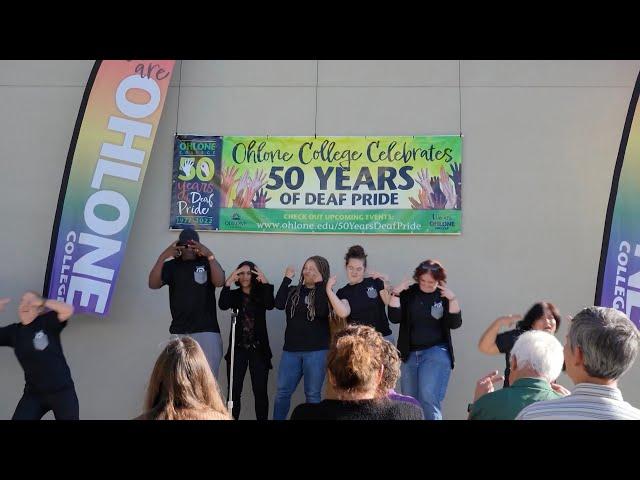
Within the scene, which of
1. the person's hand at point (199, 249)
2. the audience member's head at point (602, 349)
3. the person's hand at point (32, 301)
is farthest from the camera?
the person's hand at point (199, 249)

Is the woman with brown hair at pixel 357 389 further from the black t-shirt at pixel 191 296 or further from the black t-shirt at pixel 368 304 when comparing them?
the black t-shirt at pixel 191 296

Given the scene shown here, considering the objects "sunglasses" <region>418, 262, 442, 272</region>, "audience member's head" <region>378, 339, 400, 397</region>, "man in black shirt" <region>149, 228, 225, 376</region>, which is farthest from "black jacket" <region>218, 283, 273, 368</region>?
"audience member's head" <region>378, 339, 400, 397</region>

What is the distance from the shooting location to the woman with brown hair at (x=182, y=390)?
2283 mm

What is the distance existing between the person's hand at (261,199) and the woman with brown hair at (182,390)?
430cm

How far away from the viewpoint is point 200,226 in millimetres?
6727

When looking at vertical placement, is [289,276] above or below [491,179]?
below

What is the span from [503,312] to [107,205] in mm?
3834

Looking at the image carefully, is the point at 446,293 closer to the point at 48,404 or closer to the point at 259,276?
the point at 259,276

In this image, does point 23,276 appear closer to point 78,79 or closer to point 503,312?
point 78,79

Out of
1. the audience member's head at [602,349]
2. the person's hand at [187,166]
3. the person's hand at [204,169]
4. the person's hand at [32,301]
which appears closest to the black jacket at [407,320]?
the person's hand at [204,169]

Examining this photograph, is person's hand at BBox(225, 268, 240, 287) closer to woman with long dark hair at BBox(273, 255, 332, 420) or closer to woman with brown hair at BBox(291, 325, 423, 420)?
woman with long dark hair at BBox(273, 255, 332, 420)
